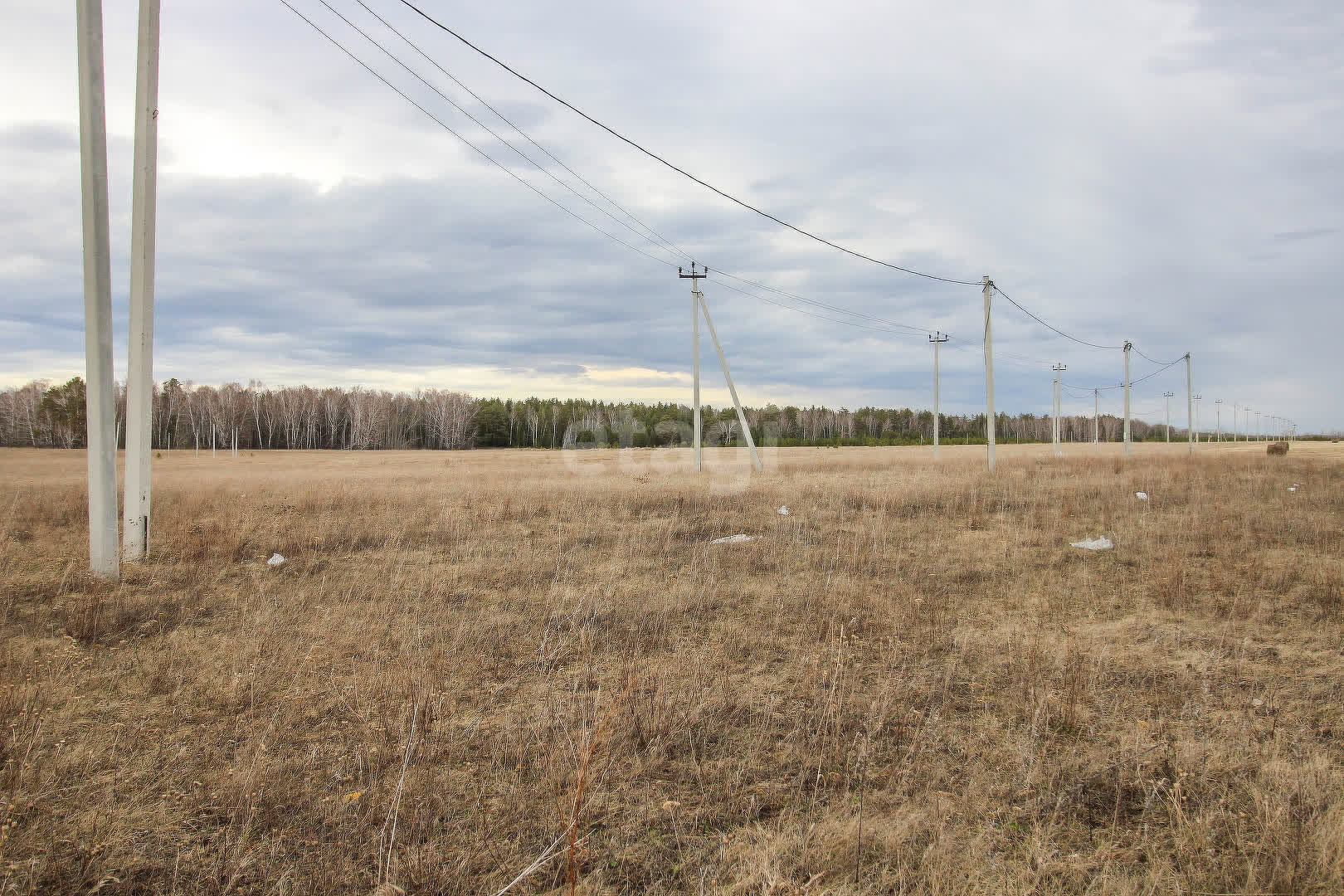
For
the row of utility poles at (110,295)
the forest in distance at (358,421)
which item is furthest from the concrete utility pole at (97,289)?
the forest in distance at (358,421)

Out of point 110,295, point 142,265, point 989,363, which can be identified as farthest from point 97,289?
point 989,363

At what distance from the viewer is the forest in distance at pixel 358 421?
76.4m

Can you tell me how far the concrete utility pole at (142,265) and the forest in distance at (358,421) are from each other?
48.4 metres

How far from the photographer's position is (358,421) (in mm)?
91125

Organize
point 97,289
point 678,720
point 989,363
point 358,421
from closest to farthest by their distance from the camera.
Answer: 1. point 678,720
2. point 97,289
3. point 989,363
4. point 358,421

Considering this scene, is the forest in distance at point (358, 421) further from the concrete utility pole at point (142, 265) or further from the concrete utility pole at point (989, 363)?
the concrete utility pole at point (142, 265)

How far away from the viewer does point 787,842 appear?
10.4 feet

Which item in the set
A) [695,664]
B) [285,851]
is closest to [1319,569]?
[695,664]

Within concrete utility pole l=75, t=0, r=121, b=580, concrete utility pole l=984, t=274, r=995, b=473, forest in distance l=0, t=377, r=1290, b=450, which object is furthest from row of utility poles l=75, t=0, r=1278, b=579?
forest in distance l=0, t=377, r=1290, b=450

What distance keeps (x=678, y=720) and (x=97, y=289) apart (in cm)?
927

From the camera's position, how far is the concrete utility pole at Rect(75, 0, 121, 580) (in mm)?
8594

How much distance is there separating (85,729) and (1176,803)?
6.51 m

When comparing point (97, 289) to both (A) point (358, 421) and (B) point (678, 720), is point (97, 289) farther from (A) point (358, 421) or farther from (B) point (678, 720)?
(A) point (358, 421)

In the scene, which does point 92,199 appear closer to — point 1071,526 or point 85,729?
point 85,729
